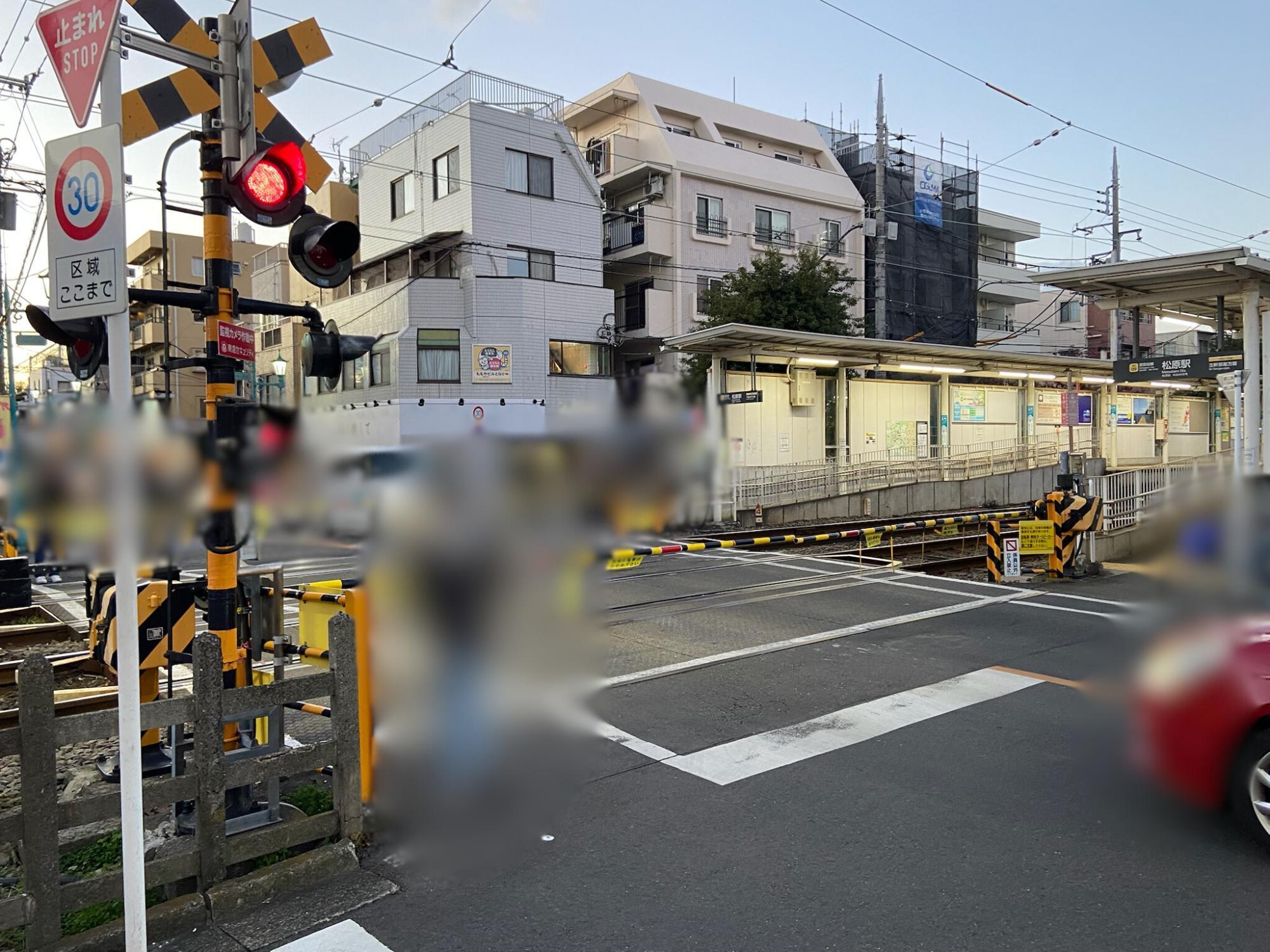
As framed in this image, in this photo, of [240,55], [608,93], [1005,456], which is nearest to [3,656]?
[240,55]

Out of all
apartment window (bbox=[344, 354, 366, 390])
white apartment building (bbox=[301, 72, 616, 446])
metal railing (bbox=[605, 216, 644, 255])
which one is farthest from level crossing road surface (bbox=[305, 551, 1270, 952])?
metal railing (bbox=[605, 216, 644, 255])

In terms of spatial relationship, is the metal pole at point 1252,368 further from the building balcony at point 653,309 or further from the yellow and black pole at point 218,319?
the building balcony at point 653,309

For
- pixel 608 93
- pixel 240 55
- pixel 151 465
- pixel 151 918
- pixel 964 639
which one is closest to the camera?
pixel 151 465

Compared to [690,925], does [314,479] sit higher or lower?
higher

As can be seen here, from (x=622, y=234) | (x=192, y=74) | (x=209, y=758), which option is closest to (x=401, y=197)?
(x=622, y=234)

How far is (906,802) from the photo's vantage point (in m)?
4.47

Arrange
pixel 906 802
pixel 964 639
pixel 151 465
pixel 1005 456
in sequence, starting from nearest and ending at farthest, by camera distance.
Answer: pixel 151 465, pixel 906 802, pixel 964 639, pixel 1005 456

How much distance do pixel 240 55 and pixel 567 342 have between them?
77.6 inches

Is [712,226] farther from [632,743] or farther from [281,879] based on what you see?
[281,879]

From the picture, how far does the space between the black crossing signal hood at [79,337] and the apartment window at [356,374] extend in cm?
108

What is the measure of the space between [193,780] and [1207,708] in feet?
12.0

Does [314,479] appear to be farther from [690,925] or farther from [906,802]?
[906,802]

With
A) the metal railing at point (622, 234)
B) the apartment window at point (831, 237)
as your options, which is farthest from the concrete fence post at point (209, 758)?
the apartment window at point (831, 237)

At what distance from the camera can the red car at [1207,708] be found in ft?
7.35
